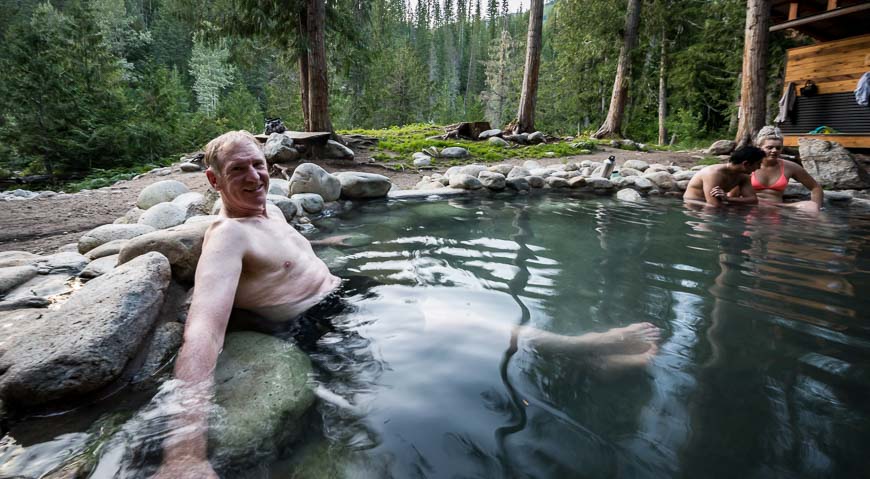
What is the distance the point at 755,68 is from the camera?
775cm

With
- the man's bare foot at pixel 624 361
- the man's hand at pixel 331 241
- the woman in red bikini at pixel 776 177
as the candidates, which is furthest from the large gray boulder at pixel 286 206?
the woman in red bikini at pixel 776 177

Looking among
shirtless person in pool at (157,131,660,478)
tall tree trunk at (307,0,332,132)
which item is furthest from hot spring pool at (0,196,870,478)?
tall tree trunk at (307,0,332,132)

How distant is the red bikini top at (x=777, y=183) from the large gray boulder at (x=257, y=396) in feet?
21.1

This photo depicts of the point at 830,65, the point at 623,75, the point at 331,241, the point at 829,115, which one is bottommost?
the point at 331,241

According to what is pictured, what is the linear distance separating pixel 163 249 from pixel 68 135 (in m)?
13.3

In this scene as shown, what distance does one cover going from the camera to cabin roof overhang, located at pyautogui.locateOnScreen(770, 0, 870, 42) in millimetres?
7867

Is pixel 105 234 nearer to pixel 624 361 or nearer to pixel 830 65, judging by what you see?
pixel 624 361

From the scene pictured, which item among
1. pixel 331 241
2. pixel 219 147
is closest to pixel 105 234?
pixel 331 241

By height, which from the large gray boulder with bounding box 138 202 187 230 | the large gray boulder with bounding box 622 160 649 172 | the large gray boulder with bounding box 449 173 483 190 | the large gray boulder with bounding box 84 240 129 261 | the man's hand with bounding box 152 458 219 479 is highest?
the large gray boulder with bounding box 622 160 649 172

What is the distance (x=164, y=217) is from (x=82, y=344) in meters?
2.31

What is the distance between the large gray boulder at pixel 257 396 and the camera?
1.29 metres

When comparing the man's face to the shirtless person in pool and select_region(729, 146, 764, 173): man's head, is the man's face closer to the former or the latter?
the shirtless person in pool

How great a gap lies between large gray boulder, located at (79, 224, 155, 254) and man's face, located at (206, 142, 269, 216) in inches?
56.5

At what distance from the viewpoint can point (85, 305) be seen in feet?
5.24
